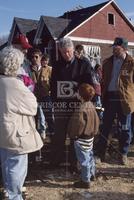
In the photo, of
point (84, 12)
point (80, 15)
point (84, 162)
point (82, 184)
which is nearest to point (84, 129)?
point (84, 162)

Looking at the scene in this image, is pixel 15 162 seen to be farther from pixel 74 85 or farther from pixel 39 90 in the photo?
pixel 39 90

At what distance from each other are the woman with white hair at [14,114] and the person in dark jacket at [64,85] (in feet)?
5.77

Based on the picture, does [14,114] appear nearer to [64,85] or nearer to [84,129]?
[84,129]

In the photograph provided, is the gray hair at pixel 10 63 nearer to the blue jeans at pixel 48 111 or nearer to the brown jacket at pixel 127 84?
the brown jacket at pixel 127 84

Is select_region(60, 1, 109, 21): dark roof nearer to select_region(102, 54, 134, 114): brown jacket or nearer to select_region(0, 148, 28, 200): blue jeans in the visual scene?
select_region(102, 54, 134, 114): brown jacket

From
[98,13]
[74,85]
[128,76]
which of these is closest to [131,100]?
[128,76]

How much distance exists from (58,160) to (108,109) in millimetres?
1113

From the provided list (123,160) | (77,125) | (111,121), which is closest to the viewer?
(77,125)

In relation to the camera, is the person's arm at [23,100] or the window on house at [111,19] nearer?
the person's arm at [23,100]

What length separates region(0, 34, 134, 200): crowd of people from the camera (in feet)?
14.4

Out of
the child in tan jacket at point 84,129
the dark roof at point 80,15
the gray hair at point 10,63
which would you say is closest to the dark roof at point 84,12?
the dark roof at point 80,15

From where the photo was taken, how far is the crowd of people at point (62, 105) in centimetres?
440

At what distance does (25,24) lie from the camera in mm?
42500

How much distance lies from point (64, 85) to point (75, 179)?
49.9 inches
